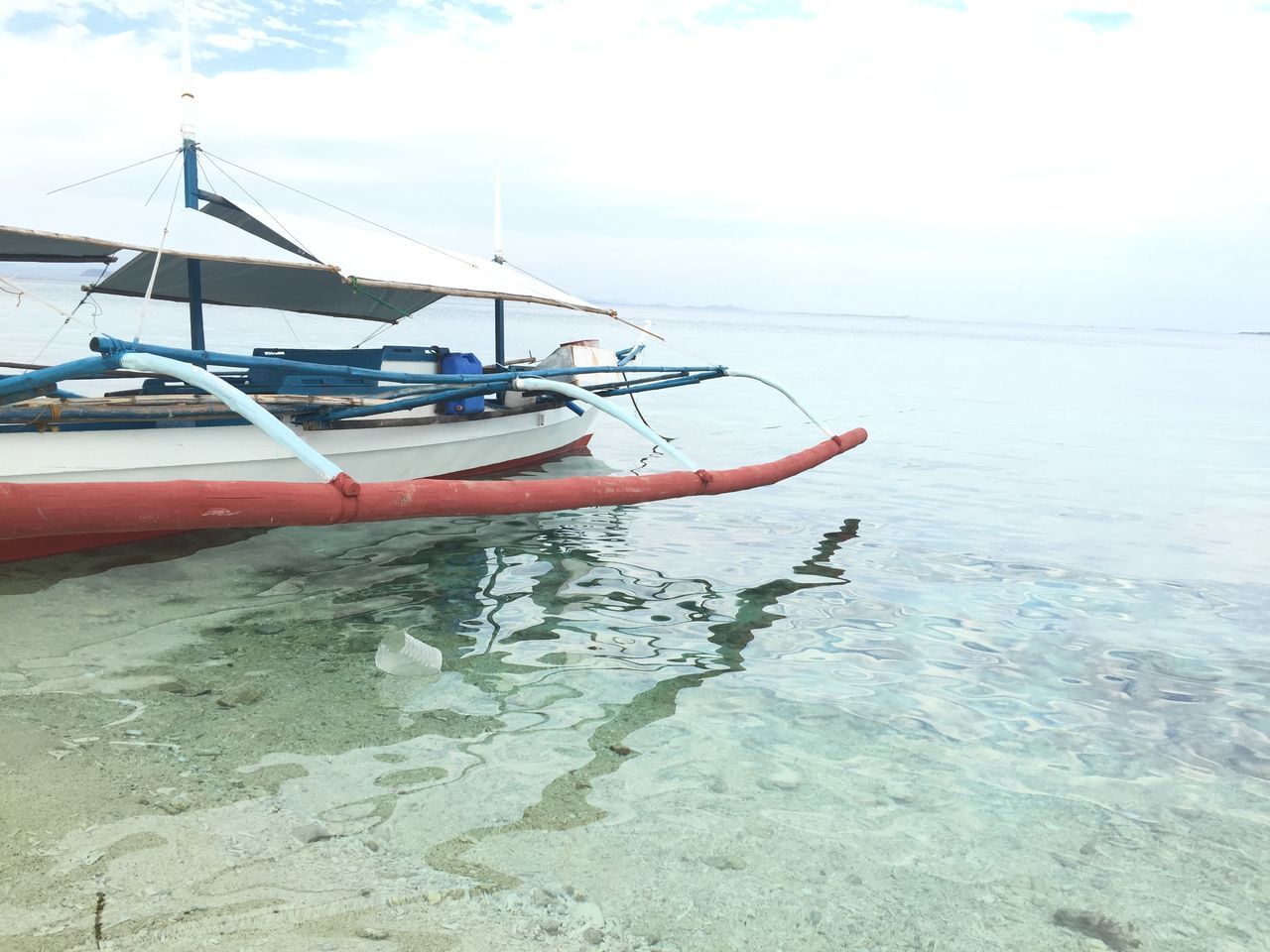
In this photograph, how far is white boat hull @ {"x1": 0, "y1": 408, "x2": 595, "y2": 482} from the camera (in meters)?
7.15

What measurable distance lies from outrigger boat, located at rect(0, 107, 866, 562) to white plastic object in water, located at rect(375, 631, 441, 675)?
92cm

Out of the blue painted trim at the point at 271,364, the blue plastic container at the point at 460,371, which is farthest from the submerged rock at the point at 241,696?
the blue plastic container at the point at 460,371

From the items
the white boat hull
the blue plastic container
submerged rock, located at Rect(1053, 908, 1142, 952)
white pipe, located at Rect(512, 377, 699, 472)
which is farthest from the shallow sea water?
the blue plastic container

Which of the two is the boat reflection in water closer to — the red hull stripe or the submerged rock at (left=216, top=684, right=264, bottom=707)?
the submerged rock at (left=216, top=684, right=264, bottom=707)

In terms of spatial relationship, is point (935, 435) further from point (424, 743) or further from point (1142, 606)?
point (424, 743)

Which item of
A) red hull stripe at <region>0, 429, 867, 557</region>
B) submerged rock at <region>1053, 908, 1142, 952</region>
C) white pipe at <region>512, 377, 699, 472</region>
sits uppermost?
white pipe at <region>512, 377, 699, 472</region>

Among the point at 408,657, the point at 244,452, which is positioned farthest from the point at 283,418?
the point at 408,657

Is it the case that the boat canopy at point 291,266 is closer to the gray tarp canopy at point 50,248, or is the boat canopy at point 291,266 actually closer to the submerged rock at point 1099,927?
the gray tarp canopy at point 50,248

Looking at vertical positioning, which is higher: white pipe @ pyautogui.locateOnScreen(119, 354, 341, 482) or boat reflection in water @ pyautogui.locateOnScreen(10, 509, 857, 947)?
white pipe @ pyautogui.locateOnScreen(119, 354, 341, 482)

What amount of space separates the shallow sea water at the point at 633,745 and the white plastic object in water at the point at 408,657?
0.41ft

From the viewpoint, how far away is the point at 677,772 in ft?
15.0

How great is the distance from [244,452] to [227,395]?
244cm

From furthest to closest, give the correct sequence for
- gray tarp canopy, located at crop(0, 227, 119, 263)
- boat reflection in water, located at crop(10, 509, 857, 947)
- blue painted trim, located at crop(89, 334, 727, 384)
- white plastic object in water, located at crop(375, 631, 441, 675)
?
gray tarp canopy, located at crop(0, 227, 119, 263)
blue painted trim, located at crop(89, 334, 727, 384)
white plastic object in water, located at crop(375, 631, 441, 675)
boat reflection in water, located at crop(10, 509, 857, 947)

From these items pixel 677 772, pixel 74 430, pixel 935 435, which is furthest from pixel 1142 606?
pixel 935 435
